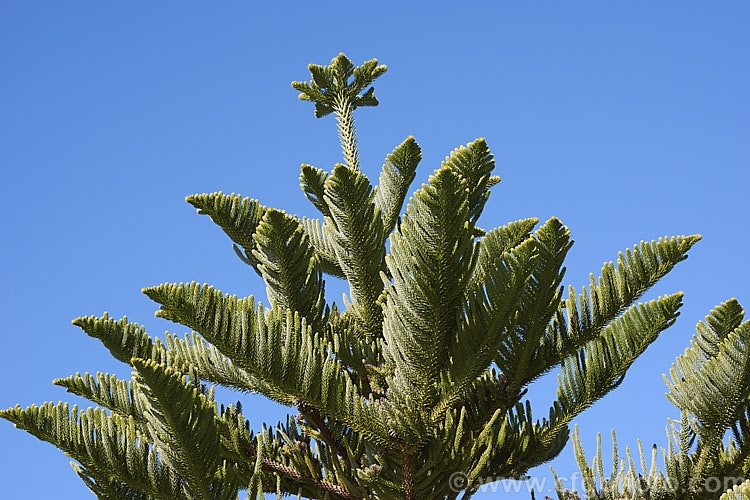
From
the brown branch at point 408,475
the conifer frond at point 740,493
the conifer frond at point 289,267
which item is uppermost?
the conifer frond at point 289,267

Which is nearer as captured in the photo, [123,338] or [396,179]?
[123,338]

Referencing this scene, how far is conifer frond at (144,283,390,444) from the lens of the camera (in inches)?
154

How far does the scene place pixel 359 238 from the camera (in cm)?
448

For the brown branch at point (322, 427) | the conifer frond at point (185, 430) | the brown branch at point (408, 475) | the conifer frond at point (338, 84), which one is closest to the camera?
the conifer frond at point (185, 430)

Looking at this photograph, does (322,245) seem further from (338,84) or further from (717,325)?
(717,325)

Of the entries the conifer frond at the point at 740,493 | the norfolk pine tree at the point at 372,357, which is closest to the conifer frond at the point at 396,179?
the norfolk pine tree at the point at 372,357

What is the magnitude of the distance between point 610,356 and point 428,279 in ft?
3.63

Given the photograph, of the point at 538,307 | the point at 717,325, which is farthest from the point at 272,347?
the point at 717,325

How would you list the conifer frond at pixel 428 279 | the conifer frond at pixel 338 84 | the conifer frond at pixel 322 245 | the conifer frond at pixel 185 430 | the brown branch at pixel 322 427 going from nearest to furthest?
1. the conifer frond at pixel 185 430
2. the conifer frond at pixel 428 279
3. the brown branch at pixel 322 427
4. the conifer frond at pixel 322 245
5. the conifer frond at pixel 338 84

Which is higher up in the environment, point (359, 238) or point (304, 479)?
point (359, 238)

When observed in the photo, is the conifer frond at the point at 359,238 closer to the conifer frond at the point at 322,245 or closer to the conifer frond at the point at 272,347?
A: the conifer frond at the point at 322,245

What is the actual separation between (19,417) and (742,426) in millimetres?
3715

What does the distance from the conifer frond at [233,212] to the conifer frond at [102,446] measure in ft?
4.30

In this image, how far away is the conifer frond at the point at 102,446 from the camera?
3967 mm
